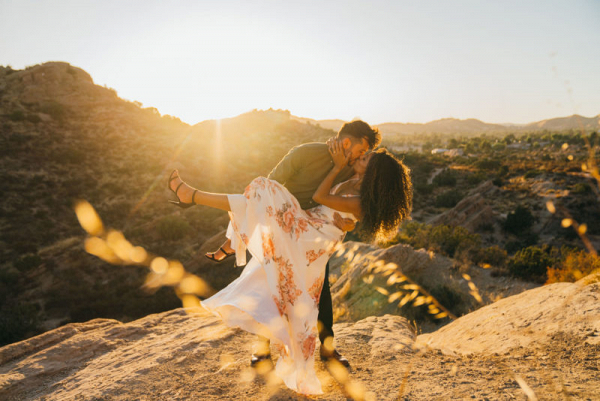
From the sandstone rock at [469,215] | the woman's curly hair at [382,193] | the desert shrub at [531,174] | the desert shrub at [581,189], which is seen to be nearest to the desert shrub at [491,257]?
the sandstone rock at [469,215]

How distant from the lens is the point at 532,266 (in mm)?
8742

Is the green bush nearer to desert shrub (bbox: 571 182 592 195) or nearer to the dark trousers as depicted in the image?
the dark trousers

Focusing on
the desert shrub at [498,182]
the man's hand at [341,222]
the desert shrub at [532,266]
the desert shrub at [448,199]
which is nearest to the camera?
the man's hand at [341,222]

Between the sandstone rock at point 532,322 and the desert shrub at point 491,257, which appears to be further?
the desert shrub at point 491,257

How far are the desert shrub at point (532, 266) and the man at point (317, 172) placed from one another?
26.8 ft

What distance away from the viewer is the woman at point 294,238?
2.60m

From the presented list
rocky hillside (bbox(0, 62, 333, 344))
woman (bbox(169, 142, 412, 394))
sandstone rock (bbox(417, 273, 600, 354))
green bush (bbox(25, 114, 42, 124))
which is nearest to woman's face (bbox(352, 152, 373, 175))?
woman (bbox(169, 142, 412, 394))

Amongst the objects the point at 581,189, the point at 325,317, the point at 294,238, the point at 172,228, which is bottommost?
the point at 581,189

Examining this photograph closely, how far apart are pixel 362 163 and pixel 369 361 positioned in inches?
84.3

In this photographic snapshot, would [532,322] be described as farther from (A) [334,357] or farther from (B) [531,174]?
(B) [531,174]

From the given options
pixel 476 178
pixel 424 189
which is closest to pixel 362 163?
pixel 424 189

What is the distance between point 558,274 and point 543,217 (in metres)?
14.8

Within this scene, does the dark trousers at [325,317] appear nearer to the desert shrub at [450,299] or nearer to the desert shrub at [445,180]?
the desert shrub at [450,299]

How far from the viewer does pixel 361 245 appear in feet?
32.5
